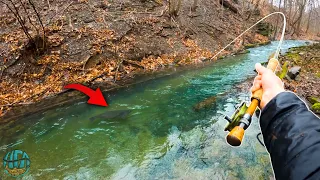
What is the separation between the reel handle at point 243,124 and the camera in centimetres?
142

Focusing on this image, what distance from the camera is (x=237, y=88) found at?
10.0m

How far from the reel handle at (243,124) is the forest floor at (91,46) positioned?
→ 789cm

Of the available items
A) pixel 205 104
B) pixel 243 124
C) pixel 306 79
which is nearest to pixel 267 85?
pixel 243 124

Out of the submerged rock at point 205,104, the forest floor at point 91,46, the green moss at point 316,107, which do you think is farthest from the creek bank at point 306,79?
the forest floor at point 91,46

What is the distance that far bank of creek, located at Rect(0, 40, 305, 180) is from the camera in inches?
196

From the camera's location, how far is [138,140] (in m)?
6.22

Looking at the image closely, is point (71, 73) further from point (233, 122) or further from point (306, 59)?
point (306, 59)

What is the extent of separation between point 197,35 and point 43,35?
36.6 feet

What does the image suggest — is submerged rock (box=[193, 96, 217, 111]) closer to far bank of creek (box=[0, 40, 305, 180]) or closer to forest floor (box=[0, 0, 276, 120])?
far bank of creek (box=[0, 40, 305, 180])

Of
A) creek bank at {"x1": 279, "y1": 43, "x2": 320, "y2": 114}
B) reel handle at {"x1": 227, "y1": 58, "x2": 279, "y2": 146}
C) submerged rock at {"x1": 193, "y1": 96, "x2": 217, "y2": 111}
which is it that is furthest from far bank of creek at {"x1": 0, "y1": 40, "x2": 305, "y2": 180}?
reel handle at {"x1": 227, "y1": 58, "x2": 279, "y2": 146}

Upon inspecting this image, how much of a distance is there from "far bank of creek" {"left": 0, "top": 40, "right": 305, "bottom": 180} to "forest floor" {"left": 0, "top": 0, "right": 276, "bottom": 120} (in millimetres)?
1664

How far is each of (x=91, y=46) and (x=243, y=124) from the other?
1046 cm

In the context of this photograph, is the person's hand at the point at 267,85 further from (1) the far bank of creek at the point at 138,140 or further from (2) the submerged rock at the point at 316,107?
(2) the submerged rock at the point at 316,107

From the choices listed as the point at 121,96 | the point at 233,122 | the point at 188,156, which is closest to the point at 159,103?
the point at 121,96
